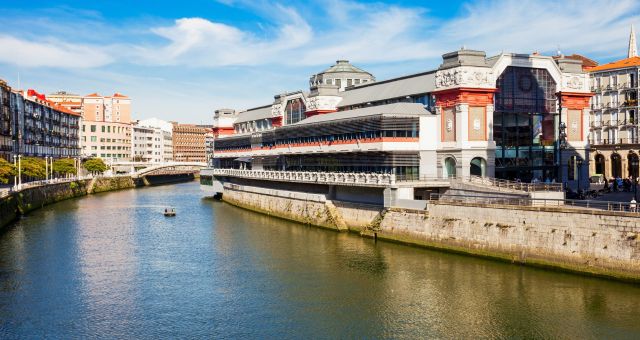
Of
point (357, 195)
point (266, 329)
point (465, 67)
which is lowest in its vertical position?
point (266, 329)

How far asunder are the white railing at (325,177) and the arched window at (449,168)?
A: 396 inches

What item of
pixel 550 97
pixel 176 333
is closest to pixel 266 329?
pixel 176 333

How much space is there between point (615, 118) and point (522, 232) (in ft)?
218

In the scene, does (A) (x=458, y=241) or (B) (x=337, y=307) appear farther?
(A) (x=458, y=241)

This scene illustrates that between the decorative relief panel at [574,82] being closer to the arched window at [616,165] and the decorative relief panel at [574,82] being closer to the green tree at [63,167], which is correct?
the arched window at [616,165]

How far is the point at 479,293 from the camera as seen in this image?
45719 mm

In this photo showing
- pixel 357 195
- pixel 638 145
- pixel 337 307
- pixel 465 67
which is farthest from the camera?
pixel 638 145

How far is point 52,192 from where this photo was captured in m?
122

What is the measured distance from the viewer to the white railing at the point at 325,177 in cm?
6881

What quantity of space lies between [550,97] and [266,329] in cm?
5599

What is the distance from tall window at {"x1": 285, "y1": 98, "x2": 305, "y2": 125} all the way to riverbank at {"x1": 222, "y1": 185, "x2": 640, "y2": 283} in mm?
37121

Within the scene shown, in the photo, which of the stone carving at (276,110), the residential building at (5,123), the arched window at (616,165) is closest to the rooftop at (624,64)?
the arched window at (616,165)

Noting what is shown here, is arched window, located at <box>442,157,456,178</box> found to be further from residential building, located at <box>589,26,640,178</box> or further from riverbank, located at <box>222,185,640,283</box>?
residential building, located at <box>589,26,640,178</box>

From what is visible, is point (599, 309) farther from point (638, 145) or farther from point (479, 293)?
point (638, 145)
